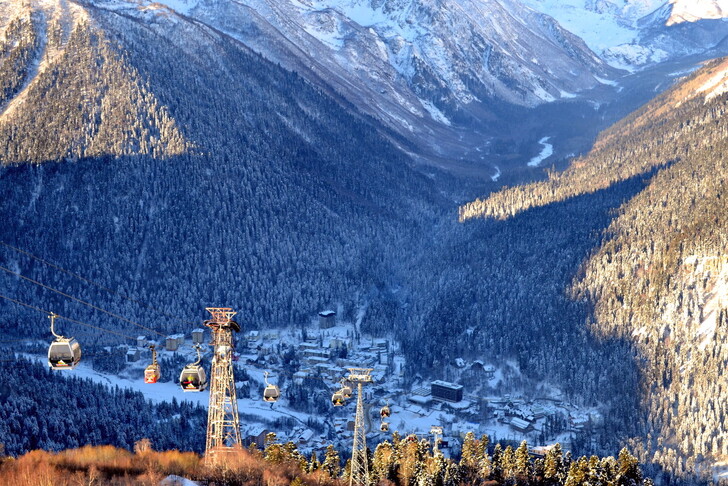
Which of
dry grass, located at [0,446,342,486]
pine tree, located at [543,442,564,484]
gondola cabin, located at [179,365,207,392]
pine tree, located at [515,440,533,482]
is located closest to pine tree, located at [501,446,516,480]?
pine tree, located at [515,440,533,482]

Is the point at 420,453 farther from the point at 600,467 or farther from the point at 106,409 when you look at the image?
the point at 106,409

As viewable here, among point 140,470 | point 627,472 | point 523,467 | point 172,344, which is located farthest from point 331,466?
point 172,344

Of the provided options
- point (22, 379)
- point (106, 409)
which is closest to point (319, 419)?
point (106, 409)

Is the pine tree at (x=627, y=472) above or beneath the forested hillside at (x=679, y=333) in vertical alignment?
beneath

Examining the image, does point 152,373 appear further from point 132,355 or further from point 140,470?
point 132,355

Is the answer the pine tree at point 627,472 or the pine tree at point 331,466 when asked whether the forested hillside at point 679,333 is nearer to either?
the pine tree at point 627,472

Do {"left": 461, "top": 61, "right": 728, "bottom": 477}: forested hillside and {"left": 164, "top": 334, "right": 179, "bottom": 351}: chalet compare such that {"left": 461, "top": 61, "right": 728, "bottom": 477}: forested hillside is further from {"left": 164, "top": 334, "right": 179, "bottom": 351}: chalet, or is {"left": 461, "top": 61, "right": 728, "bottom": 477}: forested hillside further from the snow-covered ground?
{"left": 164, "top": 334, "right": 179, "bottom": 351}: chalet

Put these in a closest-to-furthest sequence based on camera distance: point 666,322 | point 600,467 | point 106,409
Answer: point 600,467
point 106,409
point 666,322

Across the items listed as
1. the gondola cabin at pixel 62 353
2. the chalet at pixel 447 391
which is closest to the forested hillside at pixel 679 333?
the chalet at pixel 447 391
